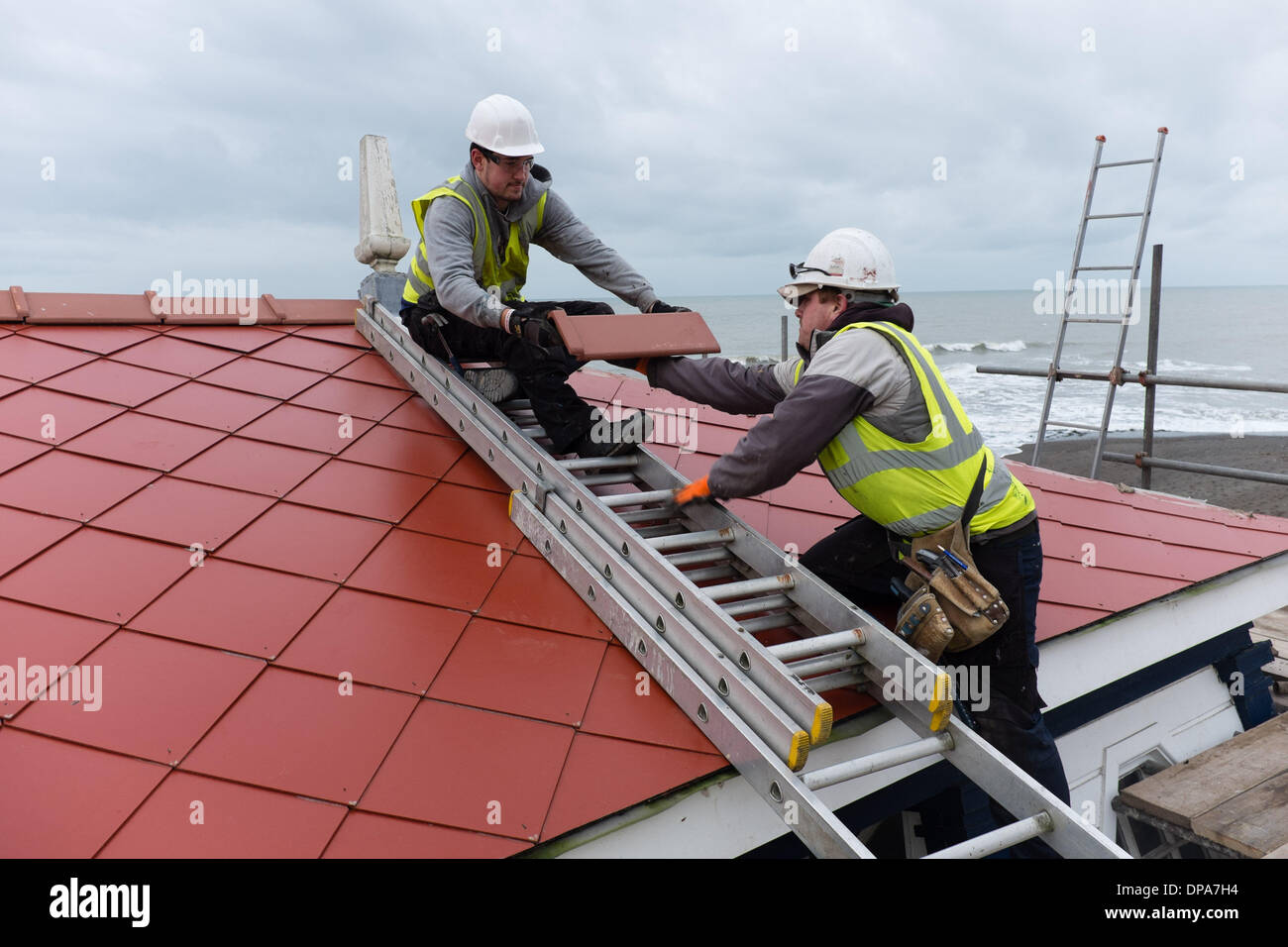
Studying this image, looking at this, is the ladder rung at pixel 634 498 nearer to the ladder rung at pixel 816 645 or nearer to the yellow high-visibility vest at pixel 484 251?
the ladder rung at pixel 816 645

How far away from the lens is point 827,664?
307 cm

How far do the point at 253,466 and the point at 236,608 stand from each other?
127 cm

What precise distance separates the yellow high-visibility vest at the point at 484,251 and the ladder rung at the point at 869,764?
3197mm

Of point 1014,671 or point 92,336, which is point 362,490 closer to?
point 92,336

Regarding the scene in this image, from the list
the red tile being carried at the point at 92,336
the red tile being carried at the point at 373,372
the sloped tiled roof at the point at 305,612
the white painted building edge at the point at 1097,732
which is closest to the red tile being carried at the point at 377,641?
the sloped tiled roof at the point at 305,612

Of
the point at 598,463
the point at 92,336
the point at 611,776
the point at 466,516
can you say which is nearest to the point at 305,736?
the point at 611,776

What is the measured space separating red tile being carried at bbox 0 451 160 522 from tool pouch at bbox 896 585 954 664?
363 centimetres

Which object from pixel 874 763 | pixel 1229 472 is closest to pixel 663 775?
pixel 874 763

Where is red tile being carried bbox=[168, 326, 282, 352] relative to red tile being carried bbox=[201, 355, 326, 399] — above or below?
above

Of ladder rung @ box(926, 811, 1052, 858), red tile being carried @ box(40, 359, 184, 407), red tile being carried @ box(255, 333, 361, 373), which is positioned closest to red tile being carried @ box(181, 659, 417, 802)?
ladder rung @ box(926, 811, 1052, 858)

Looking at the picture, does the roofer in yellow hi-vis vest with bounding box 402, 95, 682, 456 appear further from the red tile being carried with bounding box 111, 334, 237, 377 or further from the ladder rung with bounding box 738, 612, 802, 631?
the red tile being carried with bounding box 111, 334, 237, 377

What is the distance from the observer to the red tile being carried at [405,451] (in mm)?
4422

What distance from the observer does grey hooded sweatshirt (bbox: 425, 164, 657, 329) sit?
410 cm
